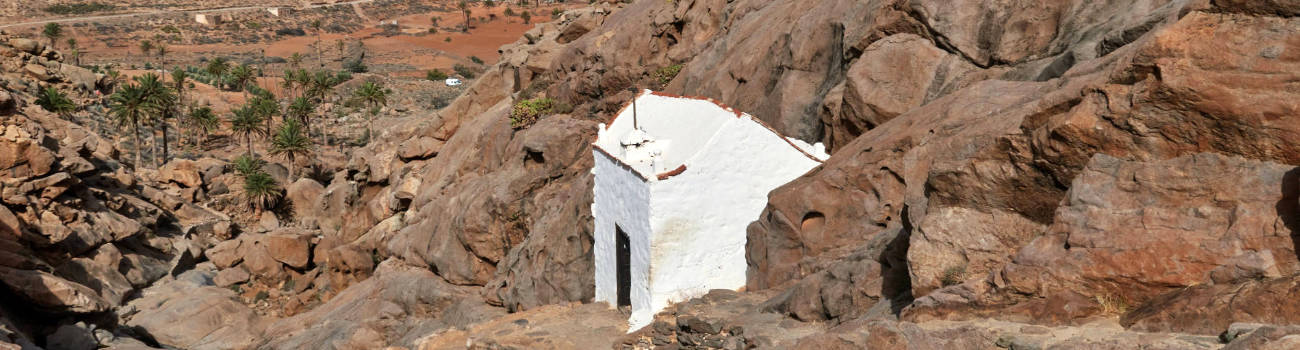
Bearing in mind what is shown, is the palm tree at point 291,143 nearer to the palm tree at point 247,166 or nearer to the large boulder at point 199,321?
the palm tree at point 247,166

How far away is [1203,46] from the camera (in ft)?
30.6

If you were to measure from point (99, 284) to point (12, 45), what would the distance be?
4526 centimetres

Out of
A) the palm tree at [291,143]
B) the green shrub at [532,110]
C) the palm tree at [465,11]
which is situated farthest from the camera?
the palm tree at [465,11]

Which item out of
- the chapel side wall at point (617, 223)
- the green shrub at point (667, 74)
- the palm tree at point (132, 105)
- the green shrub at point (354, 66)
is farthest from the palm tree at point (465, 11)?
the chapel side wall at point (617, 223)

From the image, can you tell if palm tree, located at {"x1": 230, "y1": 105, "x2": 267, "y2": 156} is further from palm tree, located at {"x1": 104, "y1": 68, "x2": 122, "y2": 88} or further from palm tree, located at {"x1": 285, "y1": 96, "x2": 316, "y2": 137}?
palm tree, located at {"x1": 104, "y1": 68, "x2": 122, "y2": 88}

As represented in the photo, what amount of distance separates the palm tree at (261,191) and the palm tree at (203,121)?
14.3 meters

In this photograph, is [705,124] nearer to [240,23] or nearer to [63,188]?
[63,188]

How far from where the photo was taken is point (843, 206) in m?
16.1

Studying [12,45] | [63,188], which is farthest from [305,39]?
[63,188]

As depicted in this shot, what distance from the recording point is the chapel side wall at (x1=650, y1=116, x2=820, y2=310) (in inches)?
687

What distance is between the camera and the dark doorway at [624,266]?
62.6ft

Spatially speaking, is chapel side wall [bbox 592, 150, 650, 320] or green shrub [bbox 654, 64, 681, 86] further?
green shrub [bbox 654, 64, 681, 86]

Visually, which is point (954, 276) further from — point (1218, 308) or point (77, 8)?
point (77, 8)

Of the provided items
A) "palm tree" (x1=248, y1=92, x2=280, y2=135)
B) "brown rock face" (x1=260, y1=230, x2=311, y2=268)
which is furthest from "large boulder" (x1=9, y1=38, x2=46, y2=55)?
"brown rock face" (x1=260, y1=230, x2=311, y2=268)
